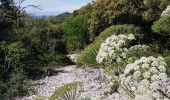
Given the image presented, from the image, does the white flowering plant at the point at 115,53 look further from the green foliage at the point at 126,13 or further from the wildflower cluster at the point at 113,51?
the green foliage at the point at 126,13

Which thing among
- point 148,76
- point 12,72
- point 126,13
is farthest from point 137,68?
point 126,13

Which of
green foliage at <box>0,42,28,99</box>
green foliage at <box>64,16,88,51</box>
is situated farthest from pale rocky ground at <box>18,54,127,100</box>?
green foliage at <box>64,16,88,51</box>

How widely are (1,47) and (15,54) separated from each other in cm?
112

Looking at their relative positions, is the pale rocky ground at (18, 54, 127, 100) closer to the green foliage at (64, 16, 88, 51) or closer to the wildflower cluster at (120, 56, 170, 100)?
the wildflower cluster at (120, 56, 170, 100)

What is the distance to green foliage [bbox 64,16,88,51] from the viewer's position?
49.4 m

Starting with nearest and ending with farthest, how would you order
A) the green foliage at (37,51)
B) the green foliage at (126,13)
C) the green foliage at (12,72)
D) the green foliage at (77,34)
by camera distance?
the green foliage at (12,72) < the green foliage at (37,51) < the green foliage at (126,13) < the green foliage at (77,34)

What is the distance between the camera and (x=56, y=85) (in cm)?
2583

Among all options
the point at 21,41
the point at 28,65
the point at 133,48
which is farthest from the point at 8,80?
the point at 133,48

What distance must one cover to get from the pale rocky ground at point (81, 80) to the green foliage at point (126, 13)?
6.67 meters

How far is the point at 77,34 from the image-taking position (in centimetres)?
5050

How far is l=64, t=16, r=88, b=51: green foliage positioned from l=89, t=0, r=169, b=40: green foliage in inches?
377

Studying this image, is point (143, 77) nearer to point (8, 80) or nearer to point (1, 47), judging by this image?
point (8, 80)

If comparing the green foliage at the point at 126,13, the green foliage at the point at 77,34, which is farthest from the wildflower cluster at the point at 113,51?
the green foliage at the point at 77,34

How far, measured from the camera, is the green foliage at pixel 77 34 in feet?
162
